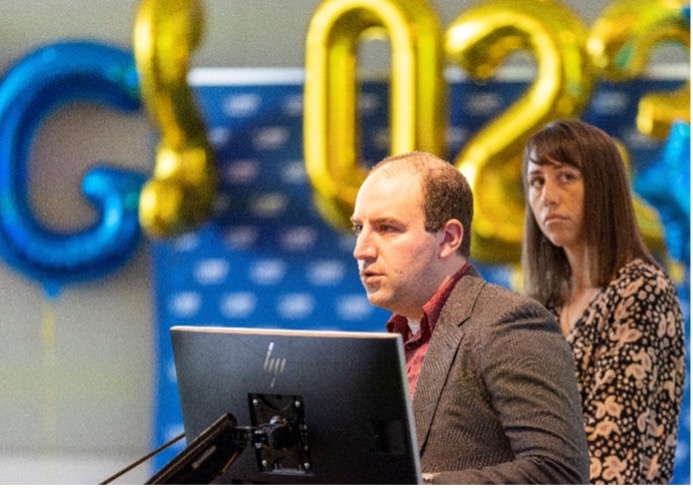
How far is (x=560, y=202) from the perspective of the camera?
9.32 feet

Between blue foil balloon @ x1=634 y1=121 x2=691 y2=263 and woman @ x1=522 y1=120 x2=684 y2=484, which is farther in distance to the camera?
blue foil balloon @ x1=634 y1=121 x2=691 y2=263

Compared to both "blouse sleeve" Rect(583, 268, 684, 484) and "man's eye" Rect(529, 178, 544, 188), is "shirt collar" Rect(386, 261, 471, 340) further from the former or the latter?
"man's eye" Rect(529, 178, 544, 188)

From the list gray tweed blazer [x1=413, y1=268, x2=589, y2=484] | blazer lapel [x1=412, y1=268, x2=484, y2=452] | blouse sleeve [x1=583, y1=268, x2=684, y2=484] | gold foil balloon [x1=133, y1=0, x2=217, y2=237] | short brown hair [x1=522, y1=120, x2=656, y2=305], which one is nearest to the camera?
gray tweed blazer [x1=413, y1=268, x2=589, y2=484]

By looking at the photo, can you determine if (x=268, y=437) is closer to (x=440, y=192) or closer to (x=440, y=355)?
(x=440, y=355)

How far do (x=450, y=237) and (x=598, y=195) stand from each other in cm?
71

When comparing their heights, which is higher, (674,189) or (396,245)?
(396,245)

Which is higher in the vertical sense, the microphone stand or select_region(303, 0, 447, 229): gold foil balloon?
select_region(303, 0, 447, 229): gold foil balloon

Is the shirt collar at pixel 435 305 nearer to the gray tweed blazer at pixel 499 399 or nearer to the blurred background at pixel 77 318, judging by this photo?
the gray tweed blazer at pixel 499 399

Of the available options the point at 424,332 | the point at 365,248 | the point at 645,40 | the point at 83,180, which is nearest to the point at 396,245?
the point at 365,248

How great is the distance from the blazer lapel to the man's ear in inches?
2.8

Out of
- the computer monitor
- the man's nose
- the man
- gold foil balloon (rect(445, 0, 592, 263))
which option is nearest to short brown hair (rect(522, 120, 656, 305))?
the man

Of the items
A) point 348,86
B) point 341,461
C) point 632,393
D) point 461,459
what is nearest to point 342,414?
point 341,461

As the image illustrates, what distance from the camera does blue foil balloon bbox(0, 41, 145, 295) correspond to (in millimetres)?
4711

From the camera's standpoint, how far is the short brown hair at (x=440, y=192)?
2.18 m
